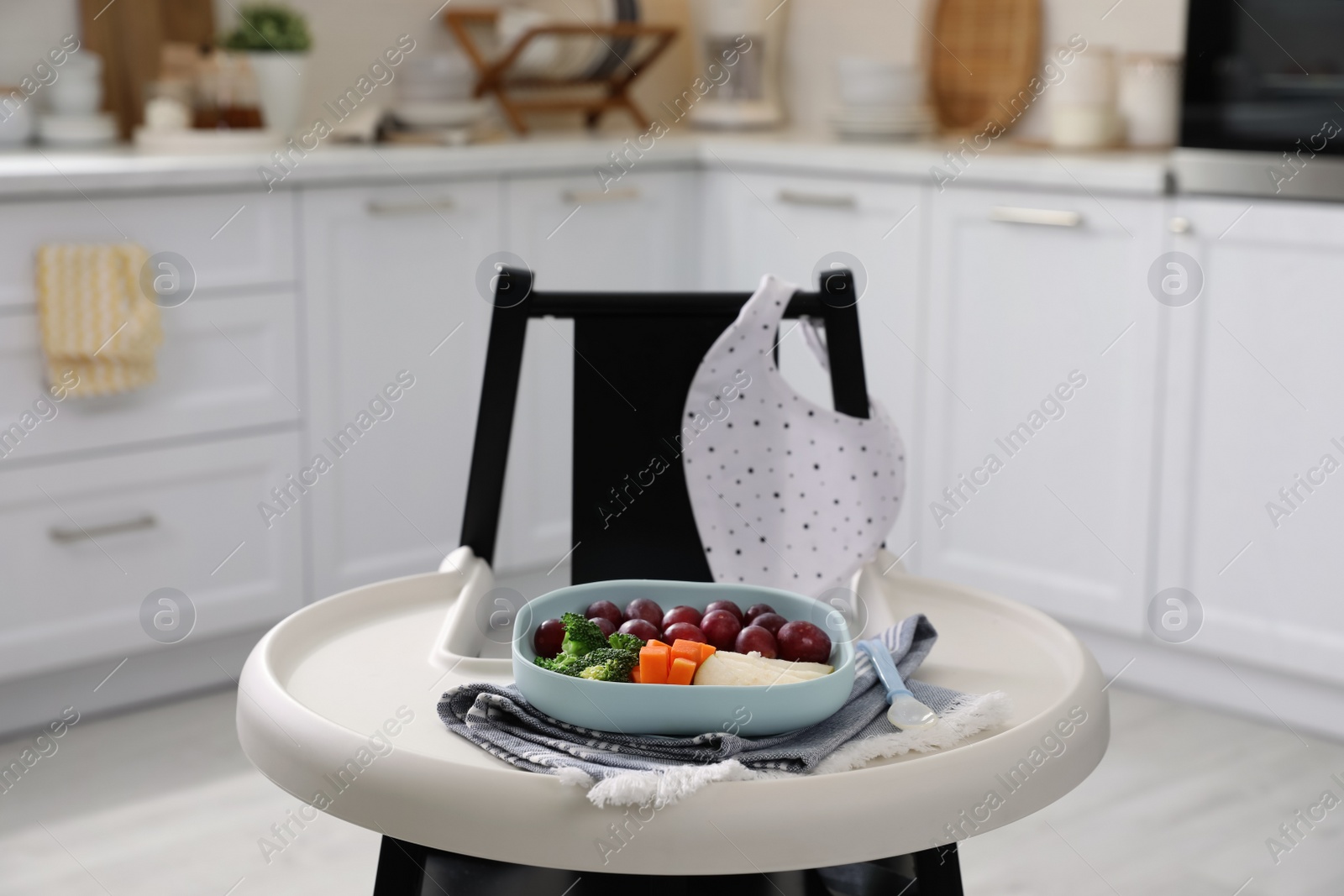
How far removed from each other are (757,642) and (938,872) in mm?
236

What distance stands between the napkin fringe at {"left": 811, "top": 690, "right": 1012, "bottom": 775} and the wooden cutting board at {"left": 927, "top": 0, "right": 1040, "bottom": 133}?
7.76ft

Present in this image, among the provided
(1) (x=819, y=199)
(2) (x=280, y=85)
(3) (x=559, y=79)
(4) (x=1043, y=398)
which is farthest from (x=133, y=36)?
(4) (x=1043, y=398)

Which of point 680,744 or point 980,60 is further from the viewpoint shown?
point 980,60

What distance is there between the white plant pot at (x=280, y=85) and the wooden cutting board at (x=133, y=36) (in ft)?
0.60

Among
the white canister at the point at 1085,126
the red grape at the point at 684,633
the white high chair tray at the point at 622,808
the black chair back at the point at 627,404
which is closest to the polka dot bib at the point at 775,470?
the black chair back at the point at 627,404

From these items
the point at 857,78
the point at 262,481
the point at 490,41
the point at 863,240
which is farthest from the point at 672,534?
the point at 490,41

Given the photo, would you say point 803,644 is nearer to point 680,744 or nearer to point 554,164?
point 680,744

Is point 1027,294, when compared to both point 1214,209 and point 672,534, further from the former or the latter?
point 672,534

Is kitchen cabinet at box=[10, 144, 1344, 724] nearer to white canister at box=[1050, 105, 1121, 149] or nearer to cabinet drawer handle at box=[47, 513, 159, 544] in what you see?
cabinet drawer handle at box=[47, 513, 159, 544]

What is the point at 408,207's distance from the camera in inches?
102

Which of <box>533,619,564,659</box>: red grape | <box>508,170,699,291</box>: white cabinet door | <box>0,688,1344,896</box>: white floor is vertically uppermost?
<box>508,170,699,291</box>: white cabinet door

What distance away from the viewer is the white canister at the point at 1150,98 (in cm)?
277

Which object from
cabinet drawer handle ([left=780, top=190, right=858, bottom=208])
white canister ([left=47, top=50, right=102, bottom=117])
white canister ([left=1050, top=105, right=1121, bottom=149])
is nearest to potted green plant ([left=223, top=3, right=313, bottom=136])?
white canister ([left=47, top=50, right=102, bottom=117])

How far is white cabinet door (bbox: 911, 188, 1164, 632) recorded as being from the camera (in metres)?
2.45
